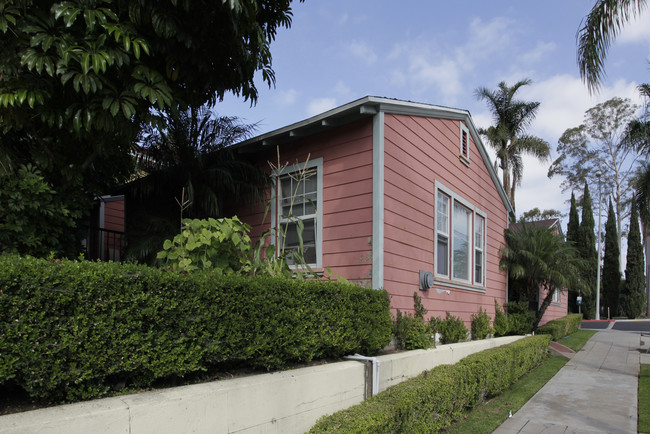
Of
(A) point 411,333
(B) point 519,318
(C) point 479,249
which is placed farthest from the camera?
(B) point 519,318

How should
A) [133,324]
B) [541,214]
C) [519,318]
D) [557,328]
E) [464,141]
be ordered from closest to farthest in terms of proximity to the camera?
1. [133,324]
2. [464,141]
3. [519,318]
4. [557,328]
5. [541,214]

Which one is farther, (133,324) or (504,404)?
(504,404)

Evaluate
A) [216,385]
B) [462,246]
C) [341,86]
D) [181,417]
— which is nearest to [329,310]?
[216,385]

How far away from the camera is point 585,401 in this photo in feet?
23.5

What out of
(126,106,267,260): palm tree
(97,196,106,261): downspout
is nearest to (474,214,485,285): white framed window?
(126,106,267,260): palm tree

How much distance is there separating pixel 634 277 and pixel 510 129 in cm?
1899

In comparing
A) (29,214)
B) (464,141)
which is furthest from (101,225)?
(464,141)

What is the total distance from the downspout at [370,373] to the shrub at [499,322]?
6.76 meters

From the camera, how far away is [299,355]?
15.1ft

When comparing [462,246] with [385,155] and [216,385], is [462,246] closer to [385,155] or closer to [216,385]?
[385,155]

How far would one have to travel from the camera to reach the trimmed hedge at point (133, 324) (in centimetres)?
271

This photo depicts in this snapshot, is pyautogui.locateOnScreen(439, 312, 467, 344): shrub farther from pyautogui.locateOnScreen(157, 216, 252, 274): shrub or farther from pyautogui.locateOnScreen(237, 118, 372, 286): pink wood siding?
pyautogui.locateOnScreen(157, 216, 252, 274): shrub

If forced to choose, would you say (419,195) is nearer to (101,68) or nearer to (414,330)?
(414,330)

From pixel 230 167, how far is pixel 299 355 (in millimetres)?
4007
